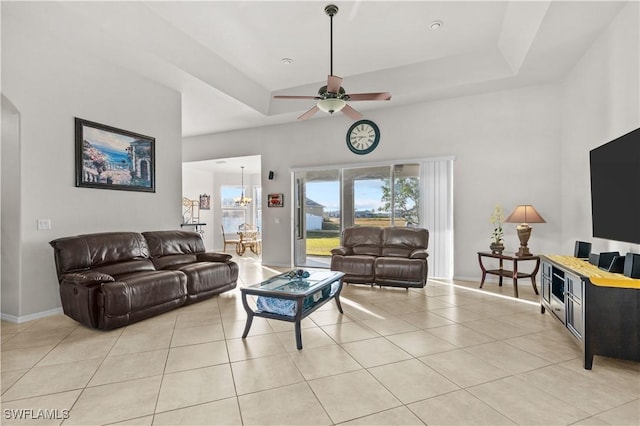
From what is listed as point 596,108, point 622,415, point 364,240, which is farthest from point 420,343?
point 596,108

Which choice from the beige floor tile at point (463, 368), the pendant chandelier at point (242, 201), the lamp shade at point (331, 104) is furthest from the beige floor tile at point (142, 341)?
the pendant chandelier at point (242, 201)

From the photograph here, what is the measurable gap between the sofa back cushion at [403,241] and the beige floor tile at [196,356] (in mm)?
3242

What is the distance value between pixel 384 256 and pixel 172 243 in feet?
10.7

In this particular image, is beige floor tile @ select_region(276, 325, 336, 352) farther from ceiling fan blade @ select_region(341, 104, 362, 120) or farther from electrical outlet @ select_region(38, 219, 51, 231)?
electrical outlet @ select_region(38, 219, 51, 231)

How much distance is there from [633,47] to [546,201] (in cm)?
256

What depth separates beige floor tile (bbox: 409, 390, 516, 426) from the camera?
1822 millimetres

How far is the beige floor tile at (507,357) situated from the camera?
248cm

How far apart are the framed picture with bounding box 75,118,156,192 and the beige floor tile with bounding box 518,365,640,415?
16.5 feet

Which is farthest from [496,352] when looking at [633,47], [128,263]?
[128,263]

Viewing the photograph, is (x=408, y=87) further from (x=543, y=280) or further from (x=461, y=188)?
(x=543, y=280)

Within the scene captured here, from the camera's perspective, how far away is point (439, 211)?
5.82m

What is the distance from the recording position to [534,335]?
123 inches

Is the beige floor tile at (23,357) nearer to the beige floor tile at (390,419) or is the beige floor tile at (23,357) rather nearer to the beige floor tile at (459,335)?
the beige floor tile at (390,419)

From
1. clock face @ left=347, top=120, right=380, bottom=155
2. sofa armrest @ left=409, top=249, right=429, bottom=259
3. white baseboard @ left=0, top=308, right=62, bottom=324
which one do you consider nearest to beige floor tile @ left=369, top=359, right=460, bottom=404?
sofa armrest @ left=409, top=249, right=429, bottom=259
